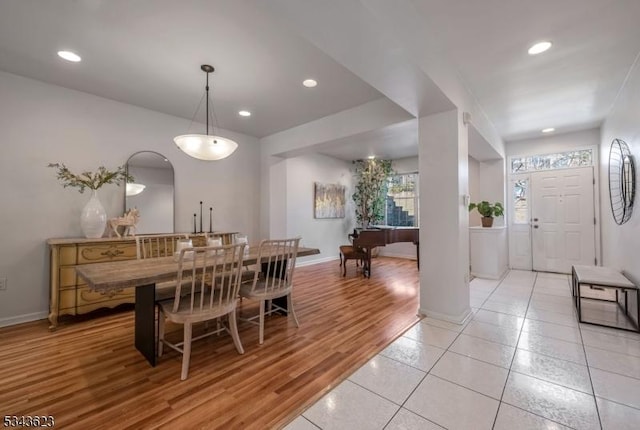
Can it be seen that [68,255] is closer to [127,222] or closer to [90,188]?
[127,222]

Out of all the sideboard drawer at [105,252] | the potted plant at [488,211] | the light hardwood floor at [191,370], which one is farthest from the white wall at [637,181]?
the sideboard drawer at [105,252]

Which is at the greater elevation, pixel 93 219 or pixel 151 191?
pixel 151 191

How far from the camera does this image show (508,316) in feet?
10.1

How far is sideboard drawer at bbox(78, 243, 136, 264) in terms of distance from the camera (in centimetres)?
305

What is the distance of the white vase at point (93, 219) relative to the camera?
324 cm

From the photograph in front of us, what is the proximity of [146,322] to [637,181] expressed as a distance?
498 centimetres

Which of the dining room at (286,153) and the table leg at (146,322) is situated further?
the table leg at (146,322)

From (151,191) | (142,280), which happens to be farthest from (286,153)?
(142,280)

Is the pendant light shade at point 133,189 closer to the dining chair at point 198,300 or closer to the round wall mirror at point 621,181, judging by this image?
the dining chair at point 198,300

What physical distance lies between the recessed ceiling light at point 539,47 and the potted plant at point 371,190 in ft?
14.4

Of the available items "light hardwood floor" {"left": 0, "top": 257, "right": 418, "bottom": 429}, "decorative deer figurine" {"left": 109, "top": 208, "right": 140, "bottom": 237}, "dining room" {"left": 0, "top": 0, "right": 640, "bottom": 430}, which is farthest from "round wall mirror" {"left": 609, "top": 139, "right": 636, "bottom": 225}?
"decorative deer figurine" {"left": 109, "top": 208, "right": 140, "bottom": 237}

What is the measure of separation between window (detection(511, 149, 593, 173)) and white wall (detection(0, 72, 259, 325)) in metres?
6.63

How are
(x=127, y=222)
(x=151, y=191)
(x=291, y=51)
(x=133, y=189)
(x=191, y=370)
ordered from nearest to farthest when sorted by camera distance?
1. (x=191, y=370)
2. (x=291, y=51)
3. (x=127, y=222)
4. (x=133, y=189)
5. (x=151, y=191)

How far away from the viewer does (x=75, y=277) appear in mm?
2986
